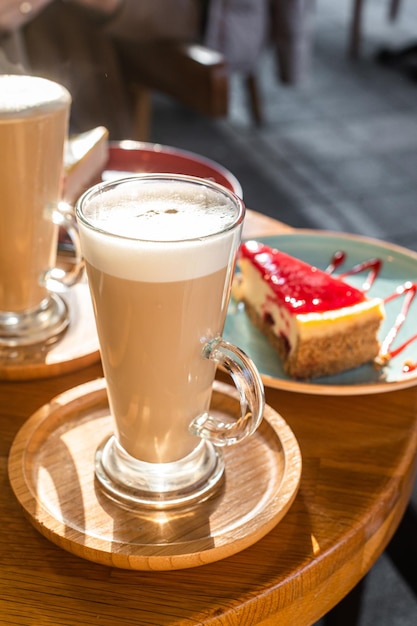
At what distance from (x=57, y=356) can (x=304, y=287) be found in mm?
254

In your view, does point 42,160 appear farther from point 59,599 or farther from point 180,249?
point 59,599

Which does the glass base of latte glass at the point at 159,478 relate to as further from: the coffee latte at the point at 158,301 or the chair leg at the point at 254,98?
the chair leg at the point at 254,98

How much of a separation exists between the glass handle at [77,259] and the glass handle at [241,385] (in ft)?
0.75

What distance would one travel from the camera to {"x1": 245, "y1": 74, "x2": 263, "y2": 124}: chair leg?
114 inches

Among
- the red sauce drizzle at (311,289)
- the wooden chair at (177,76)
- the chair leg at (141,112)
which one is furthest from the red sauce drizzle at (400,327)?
the chair leg at (141,112)

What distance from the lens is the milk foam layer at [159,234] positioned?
473mm

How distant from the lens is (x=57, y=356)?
0.70 metres

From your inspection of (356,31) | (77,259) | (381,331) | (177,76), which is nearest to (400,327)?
(381,331)

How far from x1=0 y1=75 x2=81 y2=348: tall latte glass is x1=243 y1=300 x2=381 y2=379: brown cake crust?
0.70ft

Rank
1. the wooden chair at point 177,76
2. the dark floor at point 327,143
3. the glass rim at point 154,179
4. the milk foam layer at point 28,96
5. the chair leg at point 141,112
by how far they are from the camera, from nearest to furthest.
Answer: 1. the glass rim at point 154,179
2. the milk foam layer at point 28,96
3. the wooden chair at point 177,76
4. the chair leg at point 141,112
5. the dark floor at point 327,143

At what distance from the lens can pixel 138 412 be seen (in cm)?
55

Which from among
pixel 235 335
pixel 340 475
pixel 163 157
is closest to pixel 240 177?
pixel 163 157

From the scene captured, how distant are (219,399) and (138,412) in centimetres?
12

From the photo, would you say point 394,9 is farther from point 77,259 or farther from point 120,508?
point 120,508
